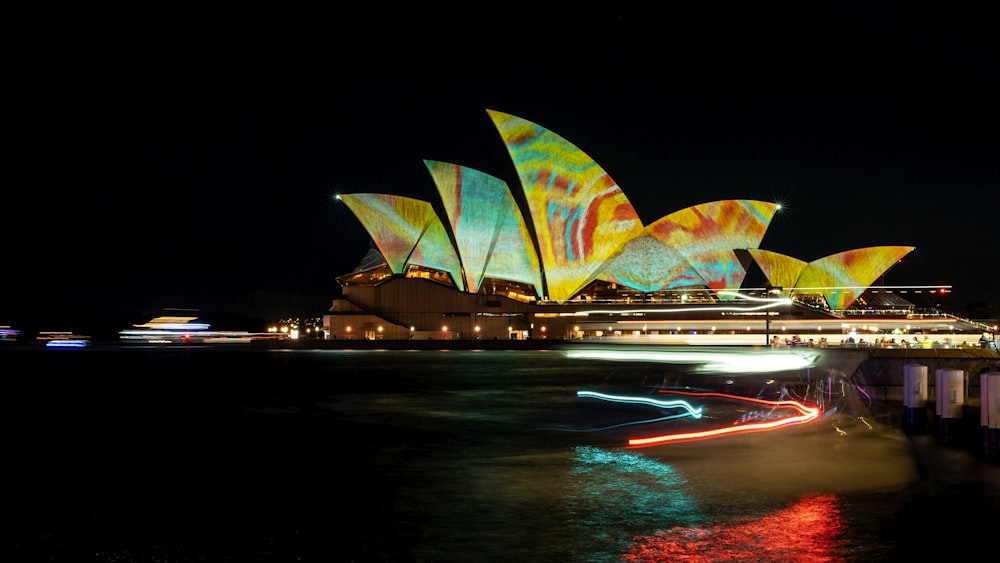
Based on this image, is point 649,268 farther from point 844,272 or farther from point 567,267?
point 844,272

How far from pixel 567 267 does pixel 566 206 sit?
20.0 ft

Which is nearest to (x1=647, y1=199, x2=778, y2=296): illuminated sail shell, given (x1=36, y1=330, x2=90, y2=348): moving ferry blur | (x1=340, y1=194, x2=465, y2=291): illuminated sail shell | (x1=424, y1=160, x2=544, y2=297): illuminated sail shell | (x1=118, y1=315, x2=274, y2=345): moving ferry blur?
(x1=424, y1=160, x2=544, y2=297): illuminated sail shell

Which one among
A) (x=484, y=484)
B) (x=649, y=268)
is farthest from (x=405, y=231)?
(x=484, y=484)

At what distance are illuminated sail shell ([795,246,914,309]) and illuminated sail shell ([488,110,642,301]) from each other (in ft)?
50.8

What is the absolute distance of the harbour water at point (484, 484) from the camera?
7418 millimetres

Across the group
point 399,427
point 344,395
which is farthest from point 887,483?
point 344,395

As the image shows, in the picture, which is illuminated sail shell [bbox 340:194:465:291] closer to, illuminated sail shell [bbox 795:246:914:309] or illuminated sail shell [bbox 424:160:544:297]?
illuminated sail shell [bbox 424:160:544:297]

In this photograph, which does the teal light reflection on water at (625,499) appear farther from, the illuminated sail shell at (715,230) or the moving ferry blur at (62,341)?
the moving ferry blur at (62,341)

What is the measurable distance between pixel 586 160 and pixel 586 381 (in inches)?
970

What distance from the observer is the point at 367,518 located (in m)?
8.39

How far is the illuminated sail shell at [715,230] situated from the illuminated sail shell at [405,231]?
43.1ft

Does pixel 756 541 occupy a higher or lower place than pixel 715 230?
lower

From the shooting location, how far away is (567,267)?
182ft

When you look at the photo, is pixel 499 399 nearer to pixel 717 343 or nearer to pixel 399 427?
pixel 399 427
